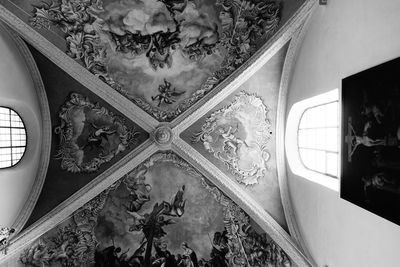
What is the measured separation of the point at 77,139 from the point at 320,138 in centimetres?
618

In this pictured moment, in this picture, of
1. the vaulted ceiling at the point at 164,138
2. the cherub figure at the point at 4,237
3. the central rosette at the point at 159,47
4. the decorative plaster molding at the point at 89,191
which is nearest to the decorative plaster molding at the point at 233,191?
the vaulted ceiling at the point at 164,138

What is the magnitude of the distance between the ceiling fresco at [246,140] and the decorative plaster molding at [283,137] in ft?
0.44

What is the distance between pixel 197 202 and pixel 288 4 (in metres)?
5.49

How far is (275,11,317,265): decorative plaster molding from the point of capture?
878cm

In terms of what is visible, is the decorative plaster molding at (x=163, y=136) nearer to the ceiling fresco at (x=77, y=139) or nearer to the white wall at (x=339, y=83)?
the ceiling fresco at (x=77, y=139)

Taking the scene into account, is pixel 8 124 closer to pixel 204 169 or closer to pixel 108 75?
pixel 108 75

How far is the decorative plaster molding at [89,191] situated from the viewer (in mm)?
8977

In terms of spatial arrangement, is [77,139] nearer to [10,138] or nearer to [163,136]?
[10,138]

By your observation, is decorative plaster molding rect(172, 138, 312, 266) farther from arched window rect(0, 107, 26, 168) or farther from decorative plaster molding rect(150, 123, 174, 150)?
arched window rect(0, 107, 26, 168)

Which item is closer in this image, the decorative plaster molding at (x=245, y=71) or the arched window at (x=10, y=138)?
the decorative plaster molding at (x=245, y=71)

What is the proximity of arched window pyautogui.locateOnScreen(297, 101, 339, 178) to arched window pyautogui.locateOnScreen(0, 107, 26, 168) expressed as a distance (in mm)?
7094

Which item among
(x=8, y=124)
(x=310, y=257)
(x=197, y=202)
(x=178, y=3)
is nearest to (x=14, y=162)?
(x=8, y=124)

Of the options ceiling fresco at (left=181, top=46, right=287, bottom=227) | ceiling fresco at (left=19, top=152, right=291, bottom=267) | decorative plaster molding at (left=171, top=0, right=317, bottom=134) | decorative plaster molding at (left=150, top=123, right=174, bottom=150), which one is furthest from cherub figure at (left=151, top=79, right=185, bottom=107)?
ceiling fresco at (left=19, top=152, right=291, bottom=267)

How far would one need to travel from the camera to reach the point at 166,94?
9602 mm
